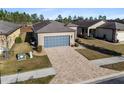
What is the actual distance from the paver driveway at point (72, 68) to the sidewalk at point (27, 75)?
91 centimetres

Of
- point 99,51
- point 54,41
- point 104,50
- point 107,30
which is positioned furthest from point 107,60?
point 107,30

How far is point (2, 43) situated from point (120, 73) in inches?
499

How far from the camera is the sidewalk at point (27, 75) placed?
1605cm

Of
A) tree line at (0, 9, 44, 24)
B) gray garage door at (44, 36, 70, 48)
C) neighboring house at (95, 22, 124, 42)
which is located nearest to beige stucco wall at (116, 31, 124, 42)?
neighboring house at (95, 22, 124, 42)

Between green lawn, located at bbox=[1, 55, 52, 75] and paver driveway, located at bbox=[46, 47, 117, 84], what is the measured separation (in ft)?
3.52

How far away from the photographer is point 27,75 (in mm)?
16953

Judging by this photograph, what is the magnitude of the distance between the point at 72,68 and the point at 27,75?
14.8 ft

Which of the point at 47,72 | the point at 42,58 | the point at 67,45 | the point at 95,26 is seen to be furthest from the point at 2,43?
the point at 95,26

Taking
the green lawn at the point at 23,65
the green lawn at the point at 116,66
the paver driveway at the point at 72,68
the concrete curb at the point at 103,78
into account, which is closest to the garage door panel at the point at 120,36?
the paver driveway at the point at 72,68

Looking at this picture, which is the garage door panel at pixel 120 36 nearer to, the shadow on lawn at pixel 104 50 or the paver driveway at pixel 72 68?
the shadow on lawn at pixel 104 50

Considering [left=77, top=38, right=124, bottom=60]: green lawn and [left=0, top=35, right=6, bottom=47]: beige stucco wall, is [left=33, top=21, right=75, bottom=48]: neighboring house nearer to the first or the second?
[left=77, top=38, right=124, bottom=60]: green lawn

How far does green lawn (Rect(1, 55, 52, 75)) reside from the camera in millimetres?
17773
